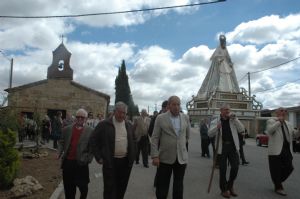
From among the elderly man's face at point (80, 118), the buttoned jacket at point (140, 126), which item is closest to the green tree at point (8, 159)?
the elderly man's face at point (80, 118)

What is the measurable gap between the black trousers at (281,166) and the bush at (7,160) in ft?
Answer: 19.3

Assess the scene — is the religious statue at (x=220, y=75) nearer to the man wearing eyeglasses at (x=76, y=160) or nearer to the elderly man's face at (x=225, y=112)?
the elderly man's face at (x=225, y=112)

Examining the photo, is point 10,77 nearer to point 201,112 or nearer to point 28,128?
point 28,128

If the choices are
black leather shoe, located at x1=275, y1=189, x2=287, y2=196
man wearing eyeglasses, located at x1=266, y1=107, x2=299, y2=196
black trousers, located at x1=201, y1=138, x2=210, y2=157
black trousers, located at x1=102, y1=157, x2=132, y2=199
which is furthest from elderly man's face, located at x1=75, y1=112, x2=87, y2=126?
black trousers, located at x1=201, y1=138, x2=210, y2=157

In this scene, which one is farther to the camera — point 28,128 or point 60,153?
point 28,128

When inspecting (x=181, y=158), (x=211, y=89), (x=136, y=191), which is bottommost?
(x=136, y=191)

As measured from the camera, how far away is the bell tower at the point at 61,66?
34.8 m

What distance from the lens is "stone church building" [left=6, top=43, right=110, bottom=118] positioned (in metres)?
34.9

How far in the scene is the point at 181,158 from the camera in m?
6.34

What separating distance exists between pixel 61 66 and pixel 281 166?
28.6 metres

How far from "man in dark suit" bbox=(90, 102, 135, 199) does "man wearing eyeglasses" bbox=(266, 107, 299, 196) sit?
385cm

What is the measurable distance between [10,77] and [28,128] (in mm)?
16164

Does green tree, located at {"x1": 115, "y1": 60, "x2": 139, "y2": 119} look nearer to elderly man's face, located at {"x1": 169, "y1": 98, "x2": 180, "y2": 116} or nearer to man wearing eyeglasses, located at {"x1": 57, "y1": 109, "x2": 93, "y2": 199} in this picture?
man wearing eyeglasses, located at {"x1": 57, "y1": 109, "x2": 93, "y2": 199}

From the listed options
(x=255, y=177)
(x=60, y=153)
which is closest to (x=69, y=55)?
(x=255, y=177)
